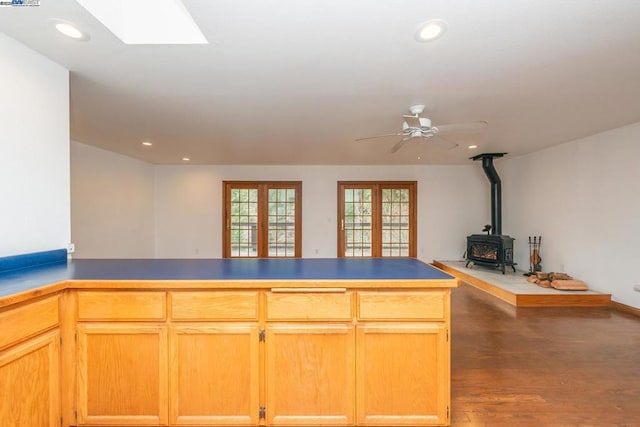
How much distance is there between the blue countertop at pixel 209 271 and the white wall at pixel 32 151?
0.25 m

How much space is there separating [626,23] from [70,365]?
3.72 meters

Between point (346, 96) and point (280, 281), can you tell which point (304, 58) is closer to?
point (346, 96)

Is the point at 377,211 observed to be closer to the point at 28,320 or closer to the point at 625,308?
the point at 625,308

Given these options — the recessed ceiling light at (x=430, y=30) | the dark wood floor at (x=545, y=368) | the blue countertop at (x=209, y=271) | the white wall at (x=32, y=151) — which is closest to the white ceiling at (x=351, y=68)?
the recessed ceiling light at (x=430, y=30)

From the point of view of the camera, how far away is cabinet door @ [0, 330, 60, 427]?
1262mm

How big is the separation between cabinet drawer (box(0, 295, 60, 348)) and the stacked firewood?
576 centimetres

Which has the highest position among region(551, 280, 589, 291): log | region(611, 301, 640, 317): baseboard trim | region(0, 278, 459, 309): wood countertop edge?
region(0, 278, 459, 309): wood countertop edge

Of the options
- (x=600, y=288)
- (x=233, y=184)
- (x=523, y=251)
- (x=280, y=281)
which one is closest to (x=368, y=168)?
(x=233, y=184)

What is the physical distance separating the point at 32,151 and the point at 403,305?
2658 mm

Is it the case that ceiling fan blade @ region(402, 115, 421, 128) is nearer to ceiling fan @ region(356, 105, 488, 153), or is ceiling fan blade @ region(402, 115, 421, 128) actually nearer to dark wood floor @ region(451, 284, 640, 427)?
ceiling fan @ region(356, 105, 488, 153)

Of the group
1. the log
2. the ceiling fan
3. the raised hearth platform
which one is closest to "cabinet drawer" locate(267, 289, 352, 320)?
the ceiling fan

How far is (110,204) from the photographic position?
4.95 meters

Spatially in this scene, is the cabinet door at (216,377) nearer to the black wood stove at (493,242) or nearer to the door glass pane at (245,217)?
the door glass pane at (245,217)

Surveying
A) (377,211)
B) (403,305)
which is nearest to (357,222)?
(377,211)
